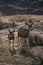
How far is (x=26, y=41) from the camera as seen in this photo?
12102mm

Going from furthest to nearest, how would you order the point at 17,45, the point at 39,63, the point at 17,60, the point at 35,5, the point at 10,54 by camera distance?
the point at 35,5 < the point at 17,45 < the point at 10,54 < the point at 17,60 < the point at 39,63

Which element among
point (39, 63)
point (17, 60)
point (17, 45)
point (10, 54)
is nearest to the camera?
point (39, 63)

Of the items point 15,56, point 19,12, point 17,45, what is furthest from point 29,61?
point 19,12

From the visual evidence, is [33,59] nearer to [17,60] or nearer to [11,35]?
[17,60]

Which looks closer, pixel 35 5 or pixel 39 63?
pixel 39 63

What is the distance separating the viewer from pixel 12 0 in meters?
39.8

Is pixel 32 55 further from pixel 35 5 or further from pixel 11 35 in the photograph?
pixel 35 5

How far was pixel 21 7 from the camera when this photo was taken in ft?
119

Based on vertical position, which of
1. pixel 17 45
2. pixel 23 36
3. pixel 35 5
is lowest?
pixel 35 5

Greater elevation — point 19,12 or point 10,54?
point 10,54

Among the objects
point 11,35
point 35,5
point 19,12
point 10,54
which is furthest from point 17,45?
point 35,5

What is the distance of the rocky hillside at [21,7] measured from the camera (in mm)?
32941

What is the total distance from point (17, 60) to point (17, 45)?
275cm

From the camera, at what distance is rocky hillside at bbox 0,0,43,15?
32941 millimetres
